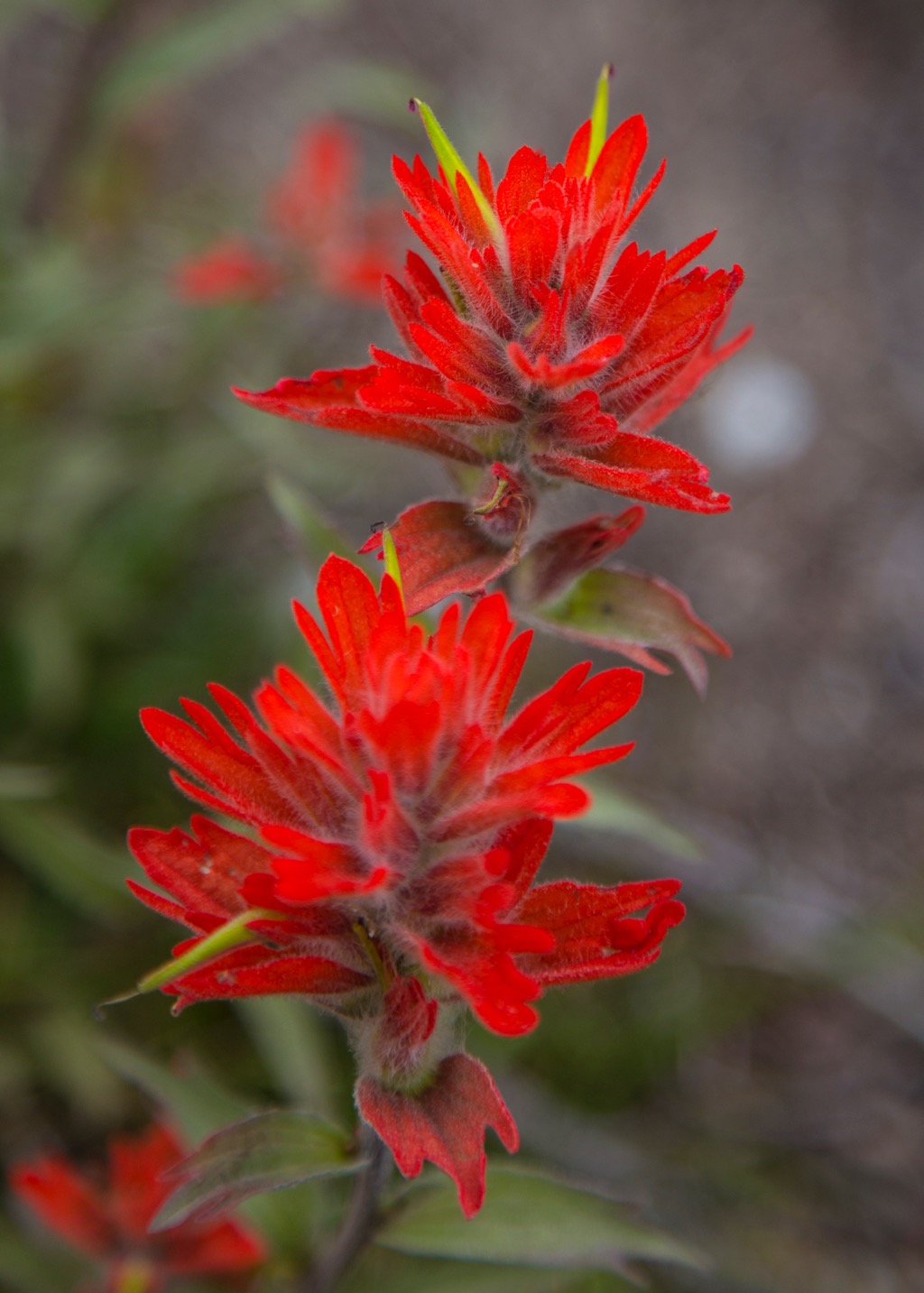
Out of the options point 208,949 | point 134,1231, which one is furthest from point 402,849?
point 134,1231

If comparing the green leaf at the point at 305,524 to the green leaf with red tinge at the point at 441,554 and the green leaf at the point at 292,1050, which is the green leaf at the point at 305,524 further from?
the green leaf at the point at 292,1050

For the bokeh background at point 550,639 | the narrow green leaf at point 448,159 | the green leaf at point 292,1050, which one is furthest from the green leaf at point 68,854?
the narrow green leaf at point 448,159

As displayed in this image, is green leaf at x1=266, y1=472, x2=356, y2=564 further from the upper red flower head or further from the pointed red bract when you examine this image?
the pointed red bract

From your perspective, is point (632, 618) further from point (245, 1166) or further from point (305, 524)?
point (245, 1166)

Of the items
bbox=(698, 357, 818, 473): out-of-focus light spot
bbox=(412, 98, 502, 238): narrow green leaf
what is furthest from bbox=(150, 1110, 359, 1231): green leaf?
bbox=(698, 357, 818, 473): out-of-focus light spot

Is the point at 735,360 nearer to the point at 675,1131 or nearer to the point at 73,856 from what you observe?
the point at 675,1131

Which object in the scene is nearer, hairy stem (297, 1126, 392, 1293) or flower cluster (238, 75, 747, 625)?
flower cluster (238, 75, 747, 625)

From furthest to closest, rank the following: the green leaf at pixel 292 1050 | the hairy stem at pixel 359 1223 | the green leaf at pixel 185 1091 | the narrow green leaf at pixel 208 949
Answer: the green leaf at pixel 292 1050 → the green leaf at pixel 185 1091 → the hairy stem at pixel 359 1223 → the narrow green leaf at pixel 208 949
